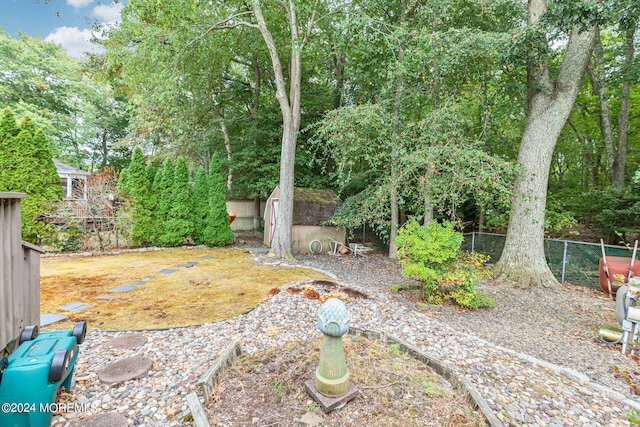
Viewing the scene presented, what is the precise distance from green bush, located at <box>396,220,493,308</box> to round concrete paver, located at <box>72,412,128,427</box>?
419 cm

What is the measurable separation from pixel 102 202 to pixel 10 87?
41.9ft

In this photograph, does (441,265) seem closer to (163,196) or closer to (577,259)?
(577,259)

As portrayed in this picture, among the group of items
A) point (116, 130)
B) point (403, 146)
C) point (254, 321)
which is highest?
point (116, 130)

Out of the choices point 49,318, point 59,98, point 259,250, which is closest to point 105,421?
point 49,318

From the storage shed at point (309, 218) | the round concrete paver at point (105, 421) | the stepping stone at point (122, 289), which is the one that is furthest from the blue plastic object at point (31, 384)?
the storage shed at point (309, 218)

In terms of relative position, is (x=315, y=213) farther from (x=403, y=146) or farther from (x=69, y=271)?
(x=69, y=271)

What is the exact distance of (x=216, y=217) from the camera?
1030 cm

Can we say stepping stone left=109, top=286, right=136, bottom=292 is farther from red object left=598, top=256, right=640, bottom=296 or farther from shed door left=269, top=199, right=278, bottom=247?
red object left=598, top=256, right=640, bottom=296

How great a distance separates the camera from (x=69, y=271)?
20.7 ft

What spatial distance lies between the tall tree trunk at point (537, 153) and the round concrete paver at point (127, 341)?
721 centimetres

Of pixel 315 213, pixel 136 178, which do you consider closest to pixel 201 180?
pixel 136 178

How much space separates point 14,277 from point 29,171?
802 centimetres

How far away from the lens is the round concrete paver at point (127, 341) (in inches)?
124

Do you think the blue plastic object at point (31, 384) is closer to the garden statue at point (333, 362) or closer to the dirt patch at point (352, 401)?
the dirt patch at point (352, 401)
